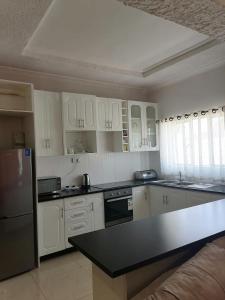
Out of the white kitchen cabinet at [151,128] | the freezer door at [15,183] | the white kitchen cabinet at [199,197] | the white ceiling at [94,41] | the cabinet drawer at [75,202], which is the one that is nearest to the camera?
the white ceiling at [94,41]

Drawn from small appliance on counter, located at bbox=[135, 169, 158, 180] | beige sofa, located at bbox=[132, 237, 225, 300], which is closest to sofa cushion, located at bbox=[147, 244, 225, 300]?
beige sofa, located at bbox=[132, 237, 225, 300]

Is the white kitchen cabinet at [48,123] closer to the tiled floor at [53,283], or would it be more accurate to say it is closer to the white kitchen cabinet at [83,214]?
the white kitchen cabinet at [83,214]

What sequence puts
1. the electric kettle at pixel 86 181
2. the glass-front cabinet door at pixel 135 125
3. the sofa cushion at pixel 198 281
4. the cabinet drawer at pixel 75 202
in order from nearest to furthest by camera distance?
A: the sofa cushion at pixel 198 281, the cabinet drawer at pixel 75 202, the electric kettle at pixel 86 181, the glass-front cabinet door at pixel 135 125

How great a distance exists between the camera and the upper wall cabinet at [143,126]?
4156mm

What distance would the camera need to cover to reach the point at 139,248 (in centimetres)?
127

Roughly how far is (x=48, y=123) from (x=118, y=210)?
1715 mm

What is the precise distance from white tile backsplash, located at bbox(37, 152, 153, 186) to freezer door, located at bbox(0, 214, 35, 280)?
2.95 ft

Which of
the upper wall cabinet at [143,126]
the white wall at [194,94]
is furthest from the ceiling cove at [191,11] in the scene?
the upper wall cabinet at [143,126]

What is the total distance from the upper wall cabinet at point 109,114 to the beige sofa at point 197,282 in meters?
2.80

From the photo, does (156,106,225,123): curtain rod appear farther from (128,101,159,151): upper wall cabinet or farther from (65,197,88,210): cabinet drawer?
(65,197,88,210): cabinet drawer

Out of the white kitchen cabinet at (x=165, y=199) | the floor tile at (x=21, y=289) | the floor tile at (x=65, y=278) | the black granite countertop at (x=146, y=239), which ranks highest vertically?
the black granite countertop at (x=146, y=239)

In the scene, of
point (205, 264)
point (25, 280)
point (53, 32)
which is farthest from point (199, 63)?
point (25, 280)

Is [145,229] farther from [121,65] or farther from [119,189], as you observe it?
[121,65]

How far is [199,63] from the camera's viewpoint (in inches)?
131
